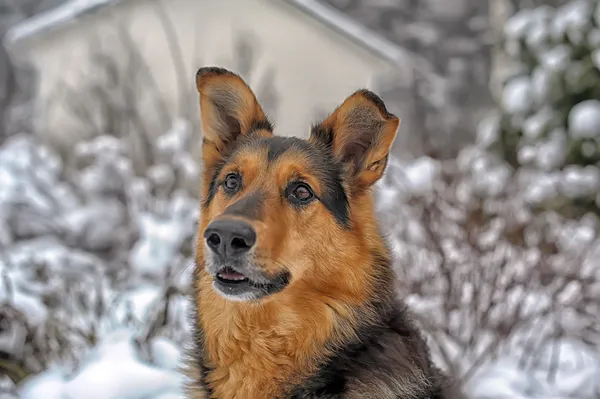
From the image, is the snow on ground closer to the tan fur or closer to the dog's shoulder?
the tan fur

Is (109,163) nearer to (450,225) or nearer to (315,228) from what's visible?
(450,225)

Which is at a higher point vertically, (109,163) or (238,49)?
(238,49)

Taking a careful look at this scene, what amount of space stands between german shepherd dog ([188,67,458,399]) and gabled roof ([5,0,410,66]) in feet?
34.1

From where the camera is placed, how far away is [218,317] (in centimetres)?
340

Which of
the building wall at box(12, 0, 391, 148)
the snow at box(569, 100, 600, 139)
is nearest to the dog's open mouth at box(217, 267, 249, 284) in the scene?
the snow at box(569, 100, 600, 139)

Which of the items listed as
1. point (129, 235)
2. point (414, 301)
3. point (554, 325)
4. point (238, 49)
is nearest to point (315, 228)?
point (414, 301)

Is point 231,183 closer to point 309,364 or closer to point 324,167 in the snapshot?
point 324,167

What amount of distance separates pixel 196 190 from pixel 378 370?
6.93m

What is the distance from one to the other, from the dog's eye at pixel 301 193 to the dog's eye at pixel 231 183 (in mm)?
300

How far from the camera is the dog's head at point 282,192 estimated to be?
3.11m

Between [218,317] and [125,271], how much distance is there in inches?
152

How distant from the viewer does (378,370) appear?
10.6 feet

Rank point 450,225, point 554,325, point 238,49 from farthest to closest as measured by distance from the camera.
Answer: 1. point 238,49
2. point 450,225
3. point 554,325

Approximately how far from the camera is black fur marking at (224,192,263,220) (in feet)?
10.1
